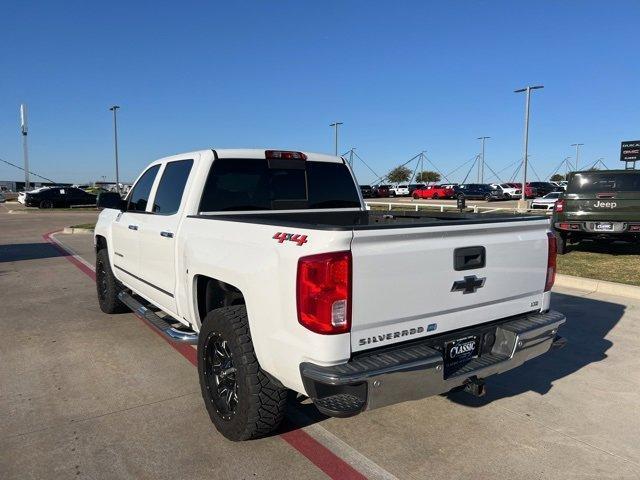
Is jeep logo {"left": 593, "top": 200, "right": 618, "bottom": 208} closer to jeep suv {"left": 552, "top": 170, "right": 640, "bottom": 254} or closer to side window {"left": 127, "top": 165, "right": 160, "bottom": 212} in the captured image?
jeep suv {"left": 552, "top": 170, "right": 640, "bottom": 254}

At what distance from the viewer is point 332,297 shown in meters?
2.61

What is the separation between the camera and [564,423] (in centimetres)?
363

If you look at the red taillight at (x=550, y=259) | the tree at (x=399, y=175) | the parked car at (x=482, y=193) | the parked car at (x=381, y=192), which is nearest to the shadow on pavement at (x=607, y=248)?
the red taillight at (x=550, y=259)

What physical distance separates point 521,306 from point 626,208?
7565 mm

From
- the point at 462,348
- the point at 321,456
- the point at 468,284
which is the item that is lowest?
the point at 321,456

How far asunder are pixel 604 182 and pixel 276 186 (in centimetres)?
817

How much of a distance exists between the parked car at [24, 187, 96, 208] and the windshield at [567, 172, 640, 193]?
3476cm

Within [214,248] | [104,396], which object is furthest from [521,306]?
[104,396]

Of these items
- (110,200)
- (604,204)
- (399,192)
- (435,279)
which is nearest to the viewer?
(435,279)

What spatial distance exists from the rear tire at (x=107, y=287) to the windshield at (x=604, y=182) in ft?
28.8

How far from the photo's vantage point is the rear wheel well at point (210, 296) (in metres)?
3.68

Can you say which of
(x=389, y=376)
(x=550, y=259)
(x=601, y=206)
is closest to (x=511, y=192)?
(x=601, y=206)

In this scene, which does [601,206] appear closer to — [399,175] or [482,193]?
[482,193]

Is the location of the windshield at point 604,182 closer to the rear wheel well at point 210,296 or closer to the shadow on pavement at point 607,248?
the shadow on pavement at point 607,248
